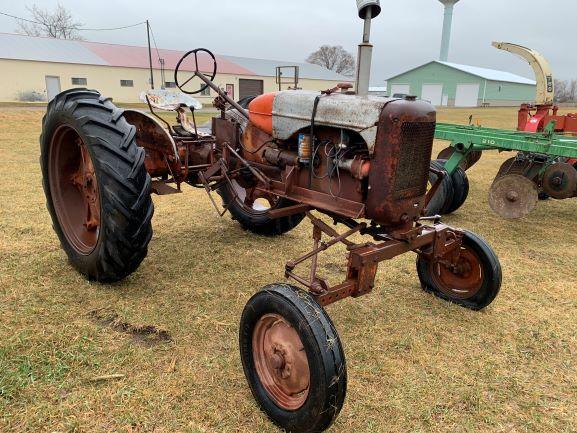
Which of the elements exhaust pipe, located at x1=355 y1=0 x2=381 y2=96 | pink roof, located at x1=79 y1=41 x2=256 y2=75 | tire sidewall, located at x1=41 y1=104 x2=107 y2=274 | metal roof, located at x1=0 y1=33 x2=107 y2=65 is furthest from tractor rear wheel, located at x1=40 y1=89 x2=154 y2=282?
metal roof, located at x1=0 y1=33 x2=107 y2=65

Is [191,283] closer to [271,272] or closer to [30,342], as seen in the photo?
[271,272]

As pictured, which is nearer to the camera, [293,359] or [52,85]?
[293,359]

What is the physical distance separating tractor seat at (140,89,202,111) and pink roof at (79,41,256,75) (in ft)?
96.5

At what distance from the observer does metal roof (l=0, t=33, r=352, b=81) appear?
29.4 m

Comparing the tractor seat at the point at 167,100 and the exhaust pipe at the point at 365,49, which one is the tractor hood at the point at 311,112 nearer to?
the exhaust pipe at the point at 365,49

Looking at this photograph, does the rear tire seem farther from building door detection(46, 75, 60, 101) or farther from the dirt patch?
building door detection(46, 75, 60, 101)

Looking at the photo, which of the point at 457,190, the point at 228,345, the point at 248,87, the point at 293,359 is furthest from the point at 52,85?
the point at 293,359

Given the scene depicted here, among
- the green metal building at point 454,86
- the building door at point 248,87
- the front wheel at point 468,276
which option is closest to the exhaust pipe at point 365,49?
the front wheel at point 468,276

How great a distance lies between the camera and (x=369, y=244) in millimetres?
2451

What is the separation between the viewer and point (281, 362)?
7.00 ft

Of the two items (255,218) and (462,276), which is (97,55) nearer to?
(255,218)

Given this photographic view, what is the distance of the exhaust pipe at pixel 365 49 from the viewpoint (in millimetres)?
2430

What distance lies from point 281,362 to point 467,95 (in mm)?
45820

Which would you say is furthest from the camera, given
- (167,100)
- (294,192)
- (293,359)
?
(167,100)
